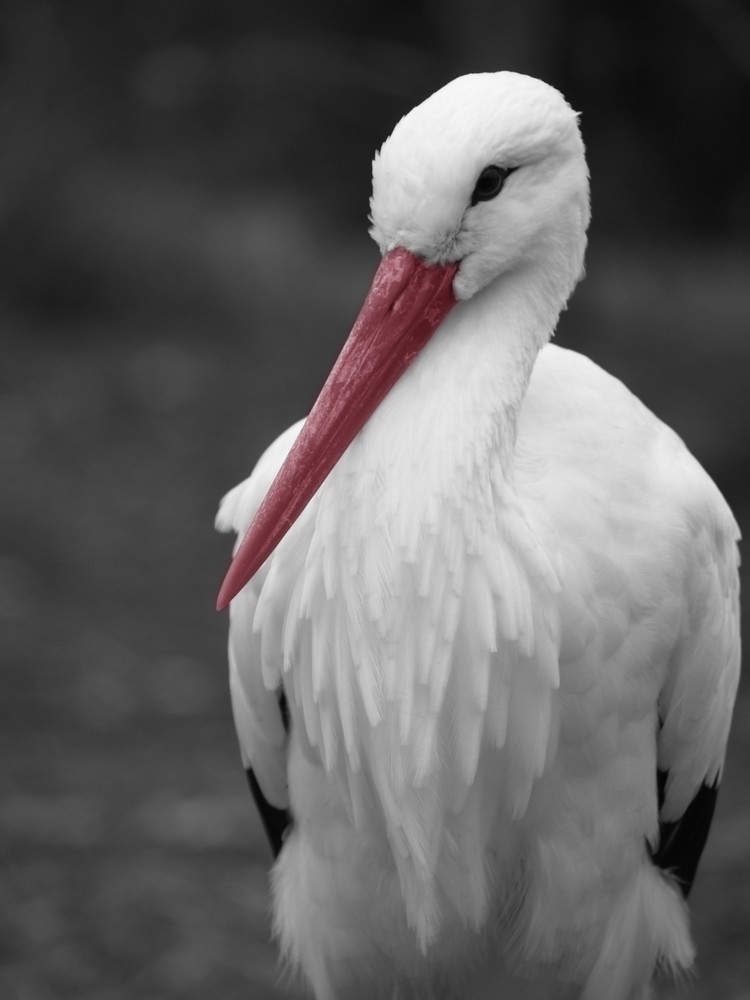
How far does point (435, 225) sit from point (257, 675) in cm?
78

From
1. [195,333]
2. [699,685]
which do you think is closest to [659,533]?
[699,685]

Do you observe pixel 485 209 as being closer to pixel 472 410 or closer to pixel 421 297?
pixel 421 297

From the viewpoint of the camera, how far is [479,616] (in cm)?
177

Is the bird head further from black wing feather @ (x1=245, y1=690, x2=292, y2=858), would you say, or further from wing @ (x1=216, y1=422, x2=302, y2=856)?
black wing feather @ (x1=245, y1=690, x2=292, y2=858)

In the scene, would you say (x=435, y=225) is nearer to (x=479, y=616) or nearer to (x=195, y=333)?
(x=479, y=616)

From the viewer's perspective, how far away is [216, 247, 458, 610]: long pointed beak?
1.70 m

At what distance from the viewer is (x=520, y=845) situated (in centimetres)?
204

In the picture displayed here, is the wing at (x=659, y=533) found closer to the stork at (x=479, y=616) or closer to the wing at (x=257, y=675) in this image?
the stork at (x=479, y=616)

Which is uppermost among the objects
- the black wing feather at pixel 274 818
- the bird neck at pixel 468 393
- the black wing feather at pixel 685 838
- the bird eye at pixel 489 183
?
the bird eye at pixel 489 183

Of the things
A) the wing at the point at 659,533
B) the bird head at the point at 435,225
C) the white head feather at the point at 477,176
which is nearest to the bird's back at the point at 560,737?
the wing at the point at 659,533

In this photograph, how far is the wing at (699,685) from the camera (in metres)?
2.05

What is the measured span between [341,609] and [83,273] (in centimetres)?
518

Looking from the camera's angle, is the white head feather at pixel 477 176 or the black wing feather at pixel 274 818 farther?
the black wing feather at pixel 274 818

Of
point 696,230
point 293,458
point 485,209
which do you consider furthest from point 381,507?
point 696,230
